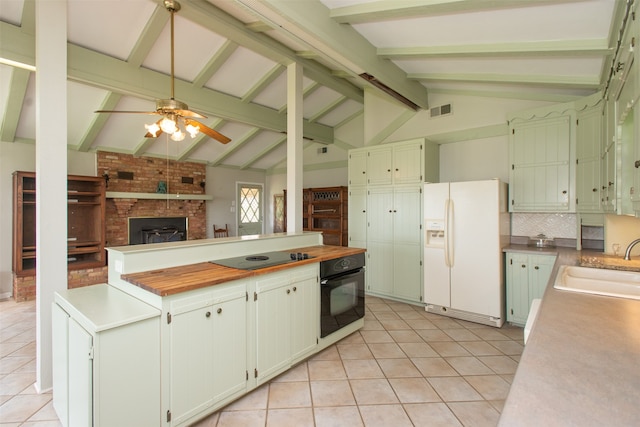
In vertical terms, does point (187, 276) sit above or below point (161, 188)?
below

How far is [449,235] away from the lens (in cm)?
388

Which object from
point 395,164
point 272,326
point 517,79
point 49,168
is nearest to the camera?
point 49,168

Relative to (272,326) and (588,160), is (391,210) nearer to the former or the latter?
(588,160)

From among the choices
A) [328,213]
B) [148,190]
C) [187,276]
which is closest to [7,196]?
[148,190]

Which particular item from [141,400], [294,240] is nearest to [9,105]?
[294,240]

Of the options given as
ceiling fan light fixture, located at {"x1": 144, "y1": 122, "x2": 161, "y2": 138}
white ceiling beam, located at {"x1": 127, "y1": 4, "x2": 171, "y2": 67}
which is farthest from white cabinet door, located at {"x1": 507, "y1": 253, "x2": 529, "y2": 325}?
white ceiling beam, located at {"x1": 127, "y1": 4, "x2": 171, "y2": 67}

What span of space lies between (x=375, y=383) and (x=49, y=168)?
3.06 metres

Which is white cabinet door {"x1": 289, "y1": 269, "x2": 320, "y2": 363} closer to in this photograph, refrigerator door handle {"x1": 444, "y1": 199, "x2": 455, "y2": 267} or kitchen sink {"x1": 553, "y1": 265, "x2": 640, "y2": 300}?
kitchen sink {"x1": 553, "y1": 265, "x2": 640, "y2": 300}

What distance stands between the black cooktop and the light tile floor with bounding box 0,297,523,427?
98cm

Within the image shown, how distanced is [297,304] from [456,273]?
2.28 metres

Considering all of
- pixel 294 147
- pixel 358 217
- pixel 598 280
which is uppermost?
pixel 294 147

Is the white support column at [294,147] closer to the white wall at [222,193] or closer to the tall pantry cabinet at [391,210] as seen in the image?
the tall pantry cabinet at [391,210]

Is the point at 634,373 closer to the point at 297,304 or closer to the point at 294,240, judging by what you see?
the point at 297,304

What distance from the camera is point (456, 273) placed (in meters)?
3.88
